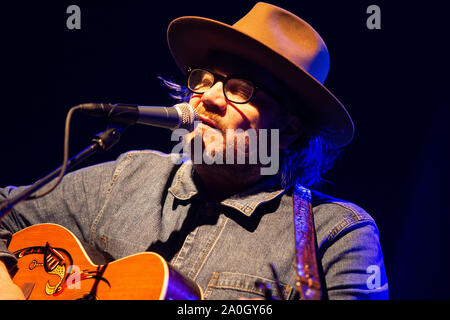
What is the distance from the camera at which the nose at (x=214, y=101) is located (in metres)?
1.84

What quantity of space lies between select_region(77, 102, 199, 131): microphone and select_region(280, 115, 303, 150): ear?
769mm

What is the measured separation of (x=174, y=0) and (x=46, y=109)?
1282mm

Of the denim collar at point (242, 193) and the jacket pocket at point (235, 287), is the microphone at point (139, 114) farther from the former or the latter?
the jacket pocket at point (235, 287)

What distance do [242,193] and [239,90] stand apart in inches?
20.5

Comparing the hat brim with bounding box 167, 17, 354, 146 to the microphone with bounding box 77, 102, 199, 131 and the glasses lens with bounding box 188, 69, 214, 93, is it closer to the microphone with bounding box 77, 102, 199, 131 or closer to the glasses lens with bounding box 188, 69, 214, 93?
the glasses lens with bounding box 188, 69, 214, 93

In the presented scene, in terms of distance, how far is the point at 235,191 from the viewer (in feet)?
6.86

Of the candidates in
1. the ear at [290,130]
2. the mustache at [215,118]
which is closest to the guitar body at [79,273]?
the mustache at [215,118]

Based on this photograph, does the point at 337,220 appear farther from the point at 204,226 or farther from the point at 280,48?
the point at 280,48

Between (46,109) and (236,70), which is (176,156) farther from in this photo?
(46,109)

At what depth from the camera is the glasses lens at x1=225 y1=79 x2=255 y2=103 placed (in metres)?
1.91

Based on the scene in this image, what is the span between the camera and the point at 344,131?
2.12 metres

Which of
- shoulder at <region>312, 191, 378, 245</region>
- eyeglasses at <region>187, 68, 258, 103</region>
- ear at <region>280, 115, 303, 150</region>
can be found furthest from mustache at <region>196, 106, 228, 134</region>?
shoulder at <region>312, 191, 378, 245</region>

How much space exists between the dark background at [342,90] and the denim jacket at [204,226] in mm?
855
